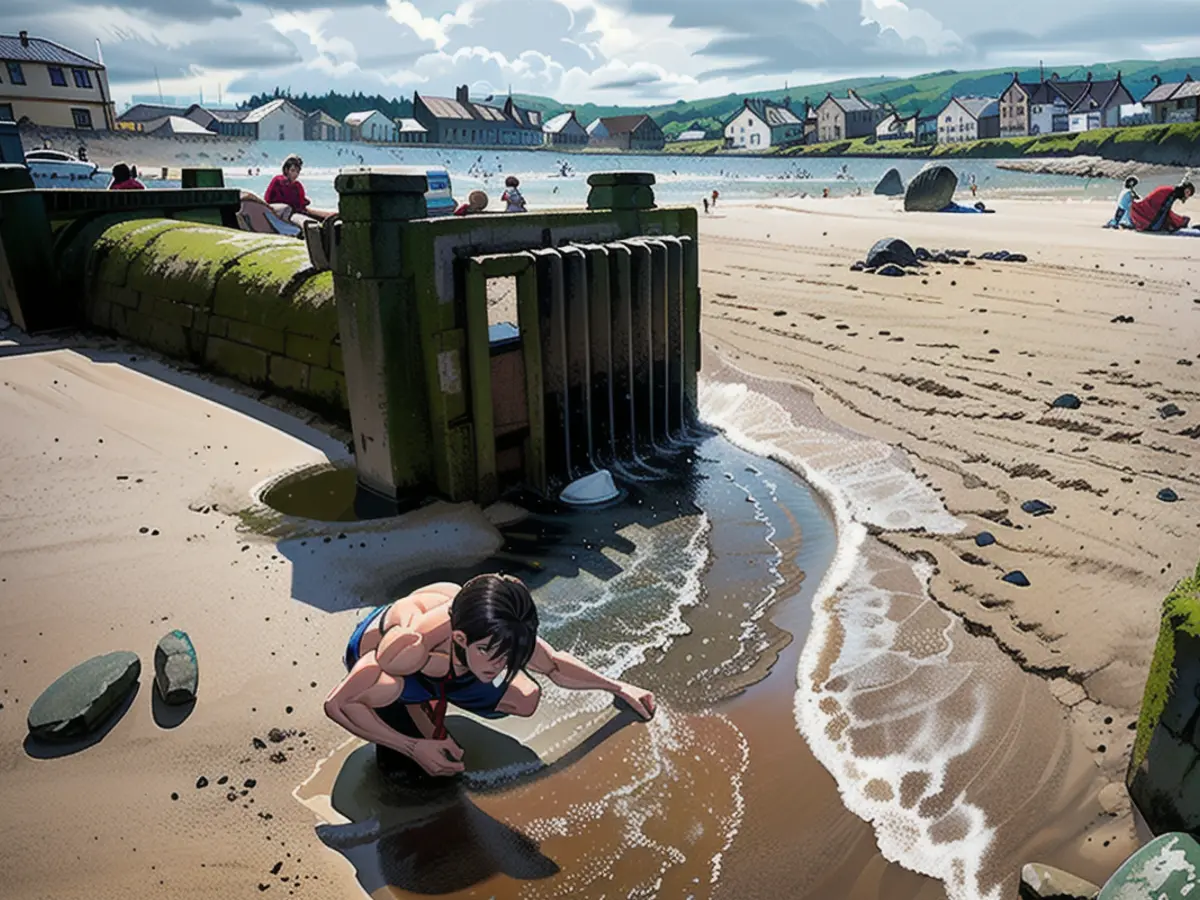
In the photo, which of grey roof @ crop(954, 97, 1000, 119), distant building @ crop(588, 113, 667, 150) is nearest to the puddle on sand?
grey roof @ crop(954, 97, 1000, 119)

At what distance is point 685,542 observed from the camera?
6910mm

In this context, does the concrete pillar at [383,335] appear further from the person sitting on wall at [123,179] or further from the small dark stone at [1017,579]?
the person sitting on wall at [123,179]

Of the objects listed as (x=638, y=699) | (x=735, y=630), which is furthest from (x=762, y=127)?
(x=638, y=699)

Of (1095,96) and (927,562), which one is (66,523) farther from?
(1095,96)

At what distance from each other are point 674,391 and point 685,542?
8.36 ft

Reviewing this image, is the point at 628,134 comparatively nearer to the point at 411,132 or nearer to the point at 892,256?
the point at 411,132

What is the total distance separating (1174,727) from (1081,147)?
101m

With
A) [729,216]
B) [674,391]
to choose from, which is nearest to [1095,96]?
[729,216]

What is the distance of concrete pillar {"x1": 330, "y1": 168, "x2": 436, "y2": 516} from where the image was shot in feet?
21.8

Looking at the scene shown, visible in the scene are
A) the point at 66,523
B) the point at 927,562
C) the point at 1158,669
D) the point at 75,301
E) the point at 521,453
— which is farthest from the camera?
the point at 75,301

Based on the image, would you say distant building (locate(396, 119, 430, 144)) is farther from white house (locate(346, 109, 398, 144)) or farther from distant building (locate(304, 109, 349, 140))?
distant building (locate(304, 109, 349, 140))

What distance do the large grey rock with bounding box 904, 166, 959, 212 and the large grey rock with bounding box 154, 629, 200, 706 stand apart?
2848 centimetres

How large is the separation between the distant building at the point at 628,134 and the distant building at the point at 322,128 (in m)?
42.1

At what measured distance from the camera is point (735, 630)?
5699 mm
